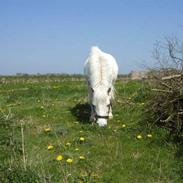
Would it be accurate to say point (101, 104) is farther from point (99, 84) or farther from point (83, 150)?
point (83, 150)

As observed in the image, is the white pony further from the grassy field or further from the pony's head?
the grassy field

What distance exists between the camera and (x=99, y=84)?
465 inches

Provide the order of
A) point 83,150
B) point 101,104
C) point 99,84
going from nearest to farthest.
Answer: point 83,150, point 101,104, point 99,84

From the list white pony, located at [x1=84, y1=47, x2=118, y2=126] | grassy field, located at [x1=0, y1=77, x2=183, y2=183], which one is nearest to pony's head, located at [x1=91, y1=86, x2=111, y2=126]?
white pony, located at [x1=84, y1=47, x2=118, y2=126]

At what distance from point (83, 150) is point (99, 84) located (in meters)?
3.25

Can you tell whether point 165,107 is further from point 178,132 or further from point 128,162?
point 128,162

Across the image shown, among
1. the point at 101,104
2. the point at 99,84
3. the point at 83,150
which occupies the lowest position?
the point at 83,150

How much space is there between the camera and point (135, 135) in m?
9.77

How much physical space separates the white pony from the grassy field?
38 centimetres

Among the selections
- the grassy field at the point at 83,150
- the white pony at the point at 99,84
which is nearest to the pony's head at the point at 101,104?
the white pony at the point at 99,84

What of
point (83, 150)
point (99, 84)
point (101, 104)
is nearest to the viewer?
point (83, 150)

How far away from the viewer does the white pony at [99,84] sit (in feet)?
37.7

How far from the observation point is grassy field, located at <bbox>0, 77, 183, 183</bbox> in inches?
274

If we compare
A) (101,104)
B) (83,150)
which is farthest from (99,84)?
(83,150)
